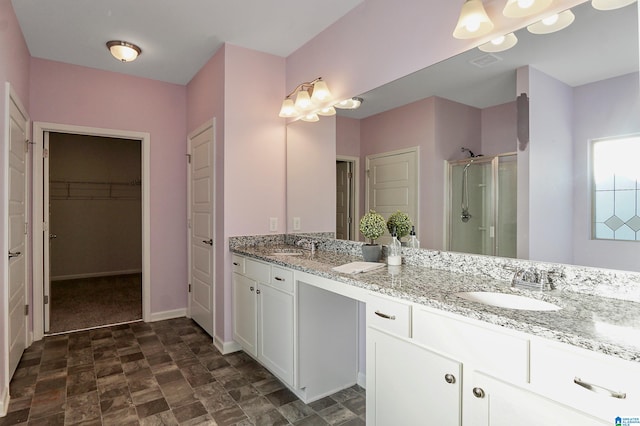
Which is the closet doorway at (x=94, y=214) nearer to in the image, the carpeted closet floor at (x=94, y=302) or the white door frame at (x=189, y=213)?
the carpeted closet floor at (x=94, y=302)

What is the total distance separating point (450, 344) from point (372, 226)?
1079 millimetres

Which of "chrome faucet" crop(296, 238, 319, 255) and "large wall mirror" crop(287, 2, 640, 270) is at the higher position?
"large wall mirror" crop(287, 2, 640, 270)

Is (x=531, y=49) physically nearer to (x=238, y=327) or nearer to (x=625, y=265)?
(x=625, y=265)

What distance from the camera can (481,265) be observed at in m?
1.77

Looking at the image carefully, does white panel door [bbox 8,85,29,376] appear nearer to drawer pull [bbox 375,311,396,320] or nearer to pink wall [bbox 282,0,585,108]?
pink wall [bbox 282,0,585,108]

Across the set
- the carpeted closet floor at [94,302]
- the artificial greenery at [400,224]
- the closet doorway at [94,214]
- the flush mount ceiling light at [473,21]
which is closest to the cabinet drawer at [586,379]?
the artificial greenery at [400,224]

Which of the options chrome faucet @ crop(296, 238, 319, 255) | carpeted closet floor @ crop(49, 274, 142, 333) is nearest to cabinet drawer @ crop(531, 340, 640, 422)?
chrome faucet @ crop(296, 238, 319, 255)

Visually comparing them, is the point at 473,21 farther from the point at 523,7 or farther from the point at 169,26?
the point at 169,26

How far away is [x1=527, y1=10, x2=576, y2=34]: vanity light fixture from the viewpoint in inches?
57.0

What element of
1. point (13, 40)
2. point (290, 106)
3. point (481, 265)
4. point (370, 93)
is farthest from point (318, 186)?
point (13, 40)

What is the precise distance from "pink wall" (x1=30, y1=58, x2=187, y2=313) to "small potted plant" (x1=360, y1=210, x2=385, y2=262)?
251cm

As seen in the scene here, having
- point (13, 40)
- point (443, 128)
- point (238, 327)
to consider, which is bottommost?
point (238, 327)

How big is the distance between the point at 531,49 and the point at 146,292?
3878 mm

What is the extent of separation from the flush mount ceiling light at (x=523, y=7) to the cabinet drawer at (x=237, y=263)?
7.49 ft
